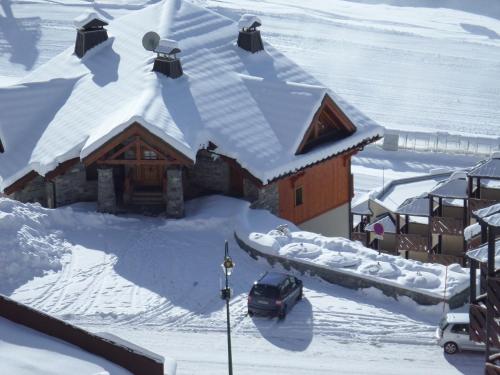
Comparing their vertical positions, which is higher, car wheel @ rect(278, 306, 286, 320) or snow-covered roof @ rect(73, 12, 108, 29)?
snow-covered roof @ rect(73, 12, 108, 29)

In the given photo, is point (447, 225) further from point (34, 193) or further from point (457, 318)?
point (457, 318)

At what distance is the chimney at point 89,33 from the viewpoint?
43.8 metres

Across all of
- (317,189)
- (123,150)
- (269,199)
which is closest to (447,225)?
(317,189)

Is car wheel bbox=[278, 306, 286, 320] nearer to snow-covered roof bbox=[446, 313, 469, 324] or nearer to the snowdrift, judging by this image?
the snowdrift

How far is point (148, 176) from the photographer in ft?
131

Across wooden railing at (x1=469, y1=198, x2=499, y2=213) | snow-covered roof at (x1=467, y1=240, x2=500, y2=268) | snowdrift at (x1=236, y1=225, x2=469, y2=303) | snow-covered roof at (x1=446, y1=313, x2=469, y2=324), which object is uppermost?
snow-covered roof at (x1=467, y1=240, x2=500, y2=268)

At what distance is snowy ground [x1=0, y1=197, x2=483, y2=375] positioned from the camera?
29.3 meters

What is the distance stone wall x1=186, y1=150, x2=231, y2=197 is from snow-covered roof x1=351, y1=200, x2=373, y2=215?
37.6ft

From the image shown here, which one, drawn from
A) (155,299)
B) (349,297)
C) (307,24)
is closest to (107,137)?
(155,299)

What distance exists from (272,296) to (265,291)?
9.2 inches

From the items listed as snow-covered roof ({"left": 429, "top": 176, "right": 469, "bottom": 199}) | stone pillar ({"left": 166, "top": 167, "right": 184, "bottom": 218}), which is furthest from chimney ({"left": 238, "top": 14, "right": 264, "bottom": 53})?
stone pillar ({"left": 166, "top": 167, "right": 184, "bottom": 218})

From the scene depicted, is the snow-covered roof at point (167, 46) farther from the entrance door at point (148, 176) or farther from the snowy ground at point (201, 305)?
the snowy ground at point (201, 305)

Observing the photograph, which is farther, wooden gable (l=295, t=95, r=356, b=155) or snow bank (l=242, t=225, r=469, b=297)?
wooden gable (l=295, t=95, r=356, b=155)

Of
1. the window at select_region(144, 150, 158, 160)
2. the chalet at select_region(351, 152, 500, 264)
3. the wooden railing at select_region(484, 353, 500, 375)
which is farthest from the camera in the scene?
the chalet at select_region(351, 152, 500, 264)
